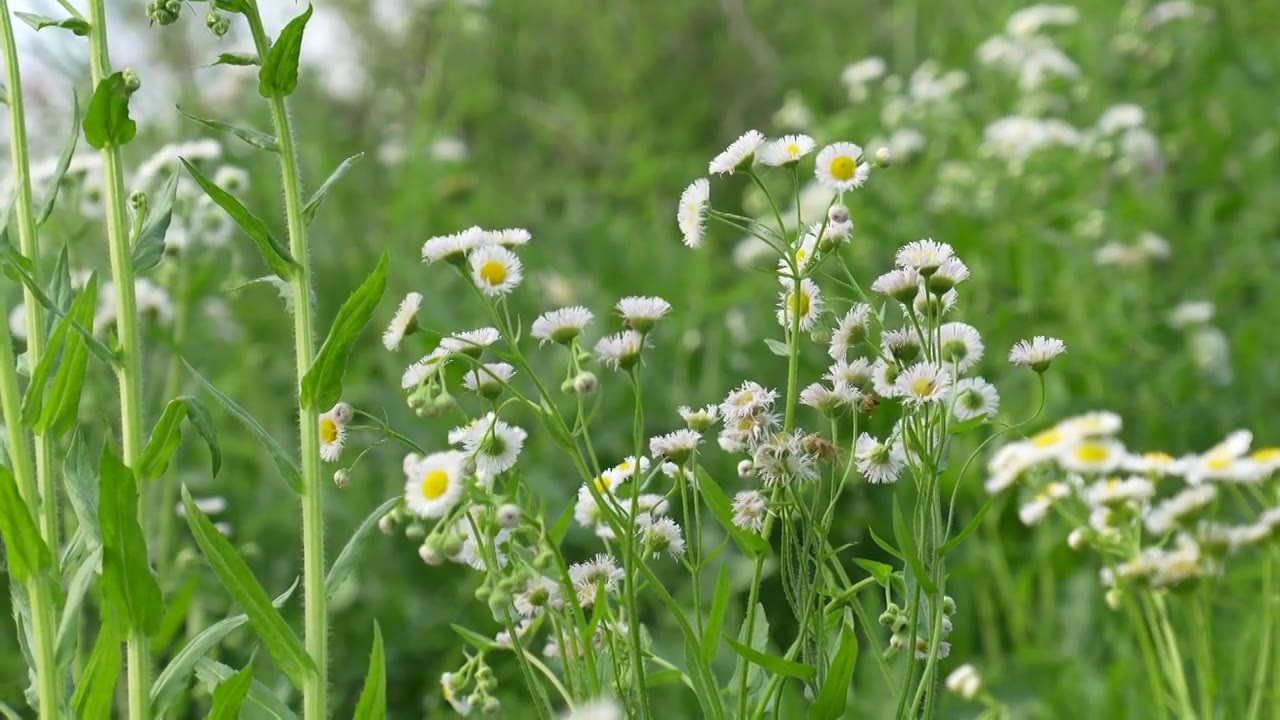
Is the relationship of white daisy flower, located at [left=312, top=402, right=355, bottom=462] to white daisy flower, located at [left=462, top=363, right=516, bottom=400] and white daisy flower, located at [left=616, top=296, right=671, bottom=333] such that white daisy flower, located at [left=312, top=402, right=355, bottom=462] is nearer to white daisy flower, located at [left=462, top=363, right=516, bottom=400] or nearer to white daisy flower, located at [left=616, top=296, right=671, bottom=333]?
white daisy flower, located at [left=462, top=363, right=516, bottom=400]

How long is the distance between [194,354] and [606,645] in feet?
7.03

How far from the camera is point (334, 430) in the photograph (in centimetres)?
98

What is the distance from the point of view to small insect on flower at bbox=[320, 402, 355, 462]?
95cm

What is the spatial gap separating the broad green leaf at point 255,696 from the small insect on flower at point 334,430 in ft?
0.60

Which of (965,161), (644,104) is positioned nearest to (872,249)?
(965,161)

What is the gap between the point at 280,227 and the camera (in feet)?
12.7

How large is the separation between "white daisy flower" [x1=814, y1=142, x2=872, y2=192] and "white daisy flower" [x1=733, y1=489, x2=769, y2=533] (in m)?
0.22

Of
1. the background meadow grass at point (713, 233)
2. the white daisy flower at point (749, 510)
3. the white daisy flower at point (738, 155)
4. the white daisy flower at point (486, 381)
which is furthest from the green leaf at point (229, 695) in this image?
the background meadow grass at point (713, 233)

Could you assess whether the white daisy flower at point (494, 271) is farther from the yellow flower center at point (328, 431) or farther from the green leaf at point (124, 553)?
→ the green leaf at point (124, 553)

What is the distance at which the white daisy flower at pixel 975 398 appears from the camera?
0.95 m

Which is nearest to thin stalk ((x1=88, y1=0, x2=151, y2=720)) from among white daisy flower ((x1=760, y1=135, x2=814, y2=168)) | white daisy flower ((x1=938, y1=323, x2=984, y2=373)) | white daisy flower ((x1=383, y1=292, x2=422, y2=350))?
white daisy flower ((x1=383, y1=292, x2=422, y2=350))

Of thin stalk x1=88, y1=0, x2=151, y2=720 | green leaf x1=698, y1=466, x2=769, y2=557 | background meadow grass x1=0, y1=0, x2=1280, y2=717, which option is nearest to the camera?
green leaf x1=698, y1=466, x2=769, y2=557

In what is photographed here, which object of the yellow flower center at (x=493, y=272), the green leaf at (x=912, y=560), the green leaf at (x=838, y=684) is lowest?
the green leaf at (x=838, y=684)

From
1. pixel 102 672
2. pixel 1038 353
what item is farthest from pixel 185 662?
pixel 1038 353
